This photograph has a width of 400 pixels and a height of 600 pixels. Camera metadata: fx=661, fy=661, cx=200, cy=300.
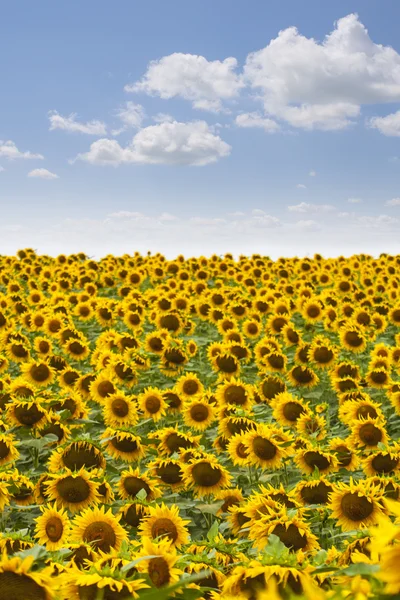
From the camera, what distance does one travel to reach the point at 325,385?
38.9 ft

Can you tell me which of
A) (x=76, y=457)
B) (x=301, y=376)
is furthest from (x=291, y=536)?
(x=301, y=376)

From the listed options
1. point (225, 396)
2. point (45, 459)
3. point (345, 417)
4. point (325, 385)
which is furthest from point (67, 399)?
point (325, 385)

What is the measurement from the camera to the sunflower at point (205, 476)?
20.1 ft

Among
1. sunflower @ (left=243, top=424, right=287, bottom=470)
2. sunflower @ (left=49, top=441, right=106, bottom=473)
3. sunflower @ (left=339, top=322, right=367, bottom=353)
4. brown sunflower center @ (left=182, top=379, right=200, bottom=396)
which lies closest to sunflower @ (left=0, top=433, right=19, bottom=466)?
sunflower @ (left=49, top=441, right=106, bottom=473)

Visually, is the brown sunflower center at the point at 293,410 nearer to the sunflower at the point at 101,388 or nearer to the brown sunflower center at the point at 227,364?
the sunflower at the point at 101,388

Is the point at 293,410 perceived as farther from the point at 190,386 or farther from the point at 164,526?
the point at 164,526

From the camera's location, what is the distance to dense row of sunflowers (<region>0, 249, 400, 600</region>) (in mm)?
3021

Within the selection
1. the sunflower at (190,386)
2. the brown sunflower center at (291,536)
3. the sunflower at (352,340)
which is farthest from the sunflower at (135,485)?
the sunflower at (352,340)

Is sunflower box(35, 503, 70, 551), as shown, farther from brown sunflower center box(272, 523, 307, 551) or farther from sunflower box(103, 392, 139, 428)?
sunflower box(103, 392, 139, 428)

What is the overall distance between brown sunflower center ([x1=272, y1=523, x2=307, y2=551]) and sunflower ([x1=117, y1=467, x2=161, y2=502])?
1754 millimetres

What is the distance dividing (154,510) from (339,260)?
65.4ft

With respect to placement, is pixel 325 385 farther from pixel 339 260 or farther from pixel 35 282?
pixel 339 260

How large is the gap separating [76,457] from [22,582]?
13.6 feet

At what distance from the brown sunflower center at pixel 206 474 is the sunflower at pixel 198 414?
206 centimetres
